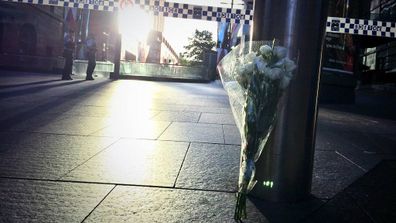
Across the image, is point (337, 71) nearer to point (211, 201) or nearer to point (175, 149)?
point (175, 149)

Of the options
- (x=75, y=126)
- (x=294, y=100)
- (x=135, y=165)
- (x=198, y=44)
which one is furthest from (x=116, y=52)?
(x=198, y=44)

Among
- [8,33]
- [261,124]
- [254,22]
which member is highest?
[8,33]

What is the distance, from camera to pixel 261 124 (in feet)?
6.79

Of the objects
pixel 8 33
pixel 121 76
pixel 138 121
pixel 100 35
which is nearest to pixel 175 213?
pixel 138 121

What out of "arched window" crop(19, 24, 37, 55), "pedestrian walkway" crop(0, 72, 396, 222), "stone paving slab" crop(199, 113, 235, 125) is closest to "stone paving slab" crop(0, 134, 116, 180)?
"pedestrian walkway" crop(0, 72, 396, 222)

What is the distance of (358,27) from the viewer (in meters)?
10.3

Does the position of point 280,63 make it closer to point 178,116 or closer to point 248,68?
point 248,68

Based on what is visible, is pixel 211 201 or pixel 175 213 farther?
pixel 211 201

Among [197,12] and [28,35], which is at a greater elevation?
[28,35]

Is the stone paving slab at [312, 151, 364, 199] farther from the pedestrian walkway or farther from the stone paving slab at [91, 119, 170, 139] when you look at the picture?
the stone paving slab at [91, 119, 170, 139]

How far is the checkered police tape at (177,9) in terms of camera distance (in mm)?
10648

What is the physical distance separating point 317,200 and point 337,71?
29.0 feet

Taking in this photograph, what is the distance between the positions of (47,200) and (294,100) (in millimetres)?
1727

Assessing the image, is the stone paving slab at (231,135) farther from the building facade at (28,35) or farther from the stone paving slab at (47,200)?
the building facade at (28,35)
